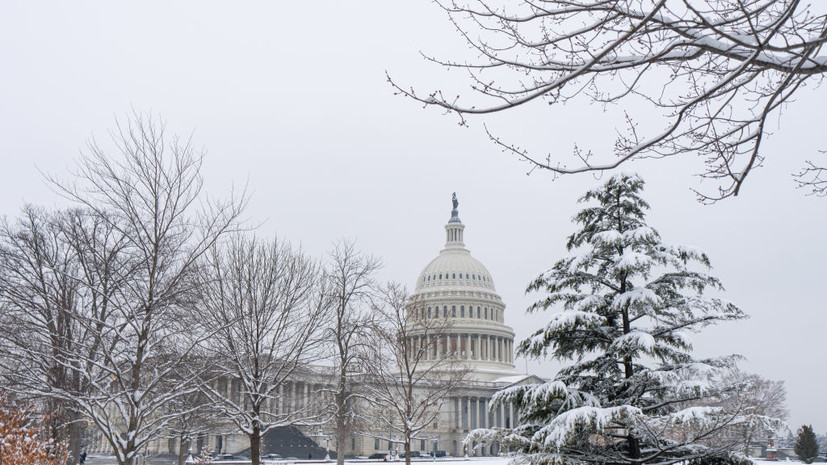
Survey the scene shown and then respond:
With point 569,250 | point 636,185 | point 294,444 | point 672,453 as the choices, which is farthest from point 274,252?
point 294,444

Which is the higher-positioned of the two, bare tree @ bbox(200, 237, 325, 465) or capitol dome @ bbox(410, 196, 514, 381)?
capitol dome @ bbox(410, 196, 514, 381)

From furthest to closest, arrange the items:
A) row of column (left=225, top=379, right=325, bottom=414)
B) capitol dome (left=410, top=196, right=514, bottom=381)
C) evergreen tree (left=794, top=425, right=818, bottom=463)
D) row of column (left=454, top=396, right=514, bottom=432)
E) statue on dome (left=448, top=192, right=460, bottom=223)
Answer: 1. statue on dome (left=448, top=192, right=460, bottom=223)
2. capitol dome (left=410, top=196, right=514, bottom=381)
3. row of column (left=454, top=396, right=514, bottom=432)
4. evergreen tree (left=794, top=425, right=818, bottom=463)
5. row of column (left=225, top=379, right=325, bottom=414)

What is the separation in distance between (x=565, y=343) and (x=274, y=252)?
10433 mm

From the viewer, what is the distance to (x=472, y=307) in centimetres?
13350

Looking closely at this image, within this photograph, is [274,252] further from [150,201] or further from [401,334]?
[401,334]

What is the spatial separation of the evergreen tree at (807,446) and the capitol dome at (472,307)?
6398cm

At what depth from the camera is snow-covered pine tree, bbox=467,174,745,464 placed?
15.4m

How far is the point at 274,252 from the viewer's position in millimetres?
23469

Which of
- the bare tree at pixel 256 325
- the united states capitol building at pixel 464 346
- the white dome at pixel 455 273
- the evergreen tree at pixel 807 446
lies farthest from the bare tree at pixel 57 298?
the white dome at pixel 455 273

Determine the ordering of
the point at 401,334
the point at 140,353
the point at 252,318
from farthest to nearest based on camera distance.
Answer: the point at 401,334, the point at 252,318, the point at 140,353

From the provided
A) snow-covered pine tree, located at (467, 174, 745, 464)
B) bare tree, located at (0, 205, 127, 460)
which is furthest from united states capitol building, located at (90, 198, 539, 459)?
snow-covered pine tree, located at (467, 174, 745, 464)

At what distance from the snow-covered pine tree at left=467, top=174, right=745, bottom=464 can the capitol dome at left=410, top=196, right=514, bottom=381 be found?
10494 cm

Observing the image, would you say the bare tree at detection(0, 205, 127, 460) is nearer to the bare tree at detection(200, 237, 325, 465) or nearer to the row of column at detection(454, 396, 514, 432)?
the bare tree at detection(200, 237, 325, 465)

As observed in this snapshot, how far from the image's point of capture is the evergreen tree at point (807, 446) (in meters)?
59.4
